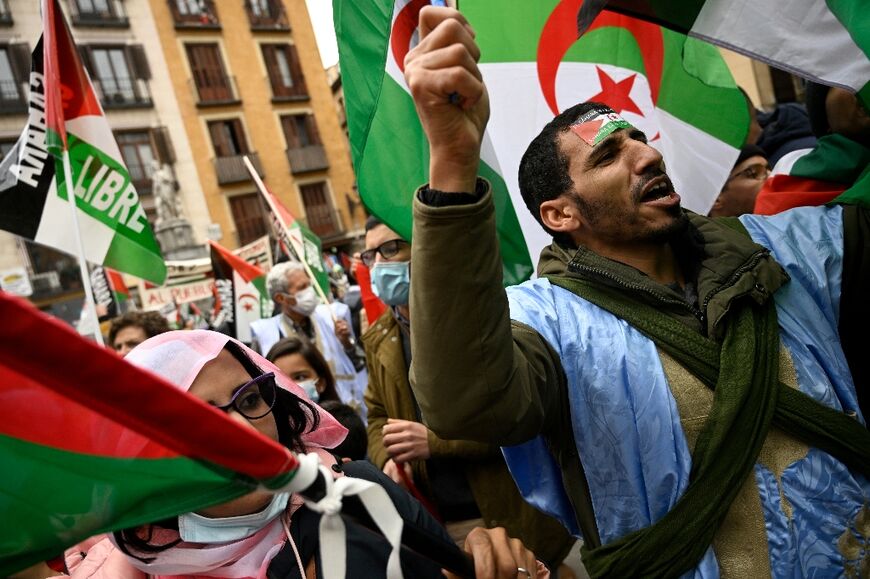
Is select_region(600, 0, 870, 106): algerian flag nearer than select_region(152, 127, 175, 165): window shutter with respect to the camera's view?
Yes

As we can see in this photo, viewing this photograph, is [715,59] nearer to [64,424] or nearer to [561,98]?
[561,98]

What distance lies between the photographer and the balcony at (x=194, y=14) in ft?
83.3

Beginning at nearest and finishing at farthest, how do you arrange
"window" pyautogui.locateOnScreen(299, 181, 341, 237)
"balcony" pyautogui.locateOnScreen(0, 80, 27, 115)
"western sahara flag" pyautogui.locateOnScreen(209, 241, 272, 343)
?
"western sahara flag" pyautogui.locateOnScreen(209, 241, 272, 343) → "balcony" pyautogui.locateOnScreen(0, 80, 27, 115) → "window" pyautogui.locateOnScreen(299, 181, 341, 237)

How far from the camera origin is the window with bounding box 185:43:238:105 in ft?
84.6

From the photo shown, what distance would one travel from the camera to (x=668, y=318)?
4.45ft

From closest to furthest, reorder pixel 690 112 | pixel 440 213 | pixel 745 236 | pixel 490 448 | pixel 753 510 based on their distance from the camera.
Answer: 1. pixel 440 213
2. pixel 753 510
3. pixel 745 236
4. pixel 490 448
5. pixel 690 112

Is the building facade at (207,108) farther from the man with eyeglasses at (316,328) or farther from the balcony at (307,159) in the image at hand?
the man with eyeglasses at (316,328)

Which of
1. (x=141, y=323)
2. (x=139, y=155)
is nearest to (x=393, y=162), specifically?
(x=141, y=323)

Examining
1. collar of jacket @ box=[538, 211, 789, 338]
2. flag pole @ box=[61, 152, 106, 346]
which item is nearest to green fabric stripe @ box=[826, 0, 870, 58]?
collar of jacket @ box=[538, 211, 789, 338]

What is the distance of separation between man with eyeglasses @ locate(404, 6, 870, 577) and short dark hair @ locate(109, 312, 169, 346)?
2.74 meters

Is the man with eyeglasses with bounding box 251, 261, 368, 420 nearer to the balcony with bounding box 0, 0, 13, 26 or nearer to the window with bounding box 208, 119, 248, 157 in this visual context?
the window with bounding box 208, 119, 248, 157

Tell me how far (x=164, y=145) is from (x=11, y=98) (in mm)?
5668

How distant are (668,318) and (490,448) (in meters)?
1.12

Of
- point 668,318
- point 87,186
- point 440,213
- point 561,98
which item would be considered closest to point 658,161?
point 668,318
